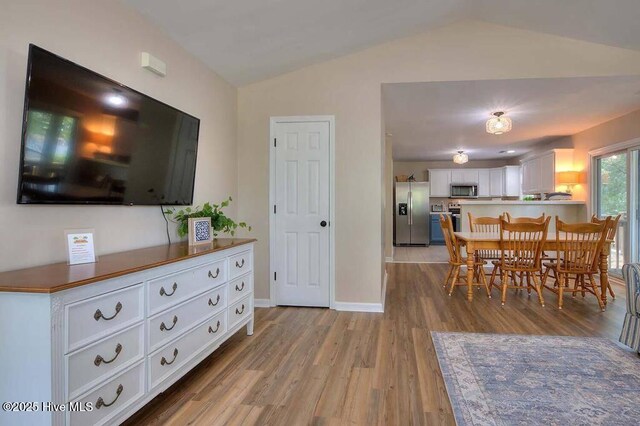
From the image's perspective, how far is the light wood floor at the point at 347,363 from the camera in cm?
197

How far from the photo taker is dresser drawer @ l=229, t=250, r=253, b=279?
108 inches

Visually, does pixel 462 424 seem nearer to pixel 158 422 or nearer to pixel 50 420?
pixel 158 422

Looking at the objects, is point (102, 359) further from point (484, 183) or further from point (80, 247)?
point (484, 183)

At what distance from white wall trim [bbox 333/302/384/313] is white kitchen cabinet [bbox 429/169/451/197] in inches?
275

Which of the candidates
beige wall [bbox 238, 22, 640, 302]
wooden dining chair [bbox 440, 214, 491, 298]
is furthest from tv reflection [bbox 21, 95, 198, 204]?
wooden dining chair [bbox 440, 214, 491, 298]

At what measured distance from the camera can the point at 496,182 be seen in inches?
386

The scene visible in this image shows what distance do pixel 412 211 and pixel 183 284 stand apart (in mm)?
8213

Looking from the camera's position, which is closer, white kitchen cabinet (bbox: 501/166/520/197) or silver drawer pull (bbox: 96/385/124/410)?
silver drawer pull (bbox: 96/385/124/410)

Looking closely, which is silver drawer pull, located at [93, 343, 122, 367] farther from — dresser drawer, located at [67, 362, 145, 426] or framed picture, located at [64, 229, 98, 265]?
framed picture, located at [64, 229, 98, 265]

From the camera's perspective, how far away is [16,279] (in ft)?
4.67

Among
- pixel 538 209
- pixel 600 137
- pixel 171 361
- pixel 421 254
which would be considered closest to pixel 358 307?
pixel 171 361

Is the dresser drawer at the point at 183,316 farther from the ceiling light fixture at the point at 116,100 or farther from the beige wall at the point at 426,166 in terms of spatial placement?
the beige wall at the point at 426,166

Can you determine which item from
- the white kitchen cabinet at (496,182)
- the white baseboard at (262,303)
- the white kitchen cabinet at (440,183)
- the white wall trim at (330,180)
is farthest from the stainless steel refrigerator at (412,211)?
the white baseboard at (262,303)

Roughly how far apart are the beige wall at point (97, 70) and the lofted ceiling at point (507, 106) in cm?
213
